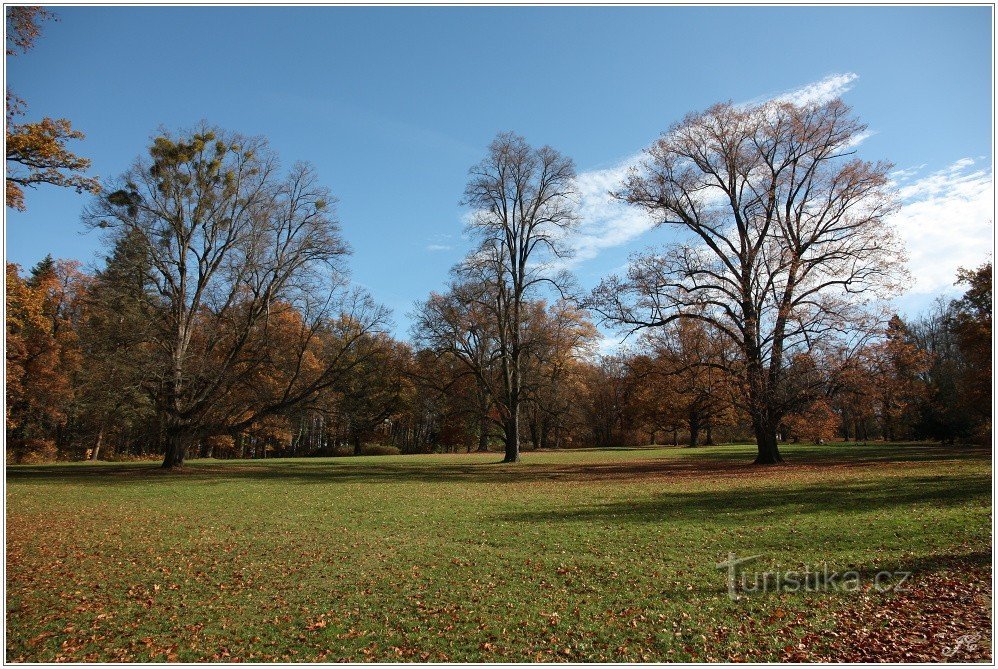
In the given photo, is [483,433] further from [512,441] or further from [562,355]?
[512,441]

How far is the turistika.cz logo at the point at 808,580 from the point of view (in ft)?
21.3

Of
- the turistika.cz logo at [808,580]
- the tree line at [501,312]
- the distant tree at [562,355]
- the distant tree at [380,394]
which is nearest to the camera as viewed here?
the turistika.cz logo at [808,580]

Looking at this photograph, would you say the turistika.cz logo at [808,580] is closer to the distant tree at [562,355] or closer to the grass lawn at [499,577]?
the grass lawn at [499,577]

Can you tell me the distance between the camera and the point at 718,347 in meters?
25.7

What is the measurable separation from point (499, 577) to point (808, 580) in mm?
3777

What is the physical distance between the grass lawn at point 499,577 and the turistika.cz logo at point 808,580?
16 centimetres

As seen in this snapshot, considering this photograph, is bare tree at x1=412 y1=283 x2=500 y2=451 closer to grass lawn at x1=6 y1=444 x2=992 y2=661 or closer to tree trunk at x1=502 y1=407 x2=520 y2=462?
tree trunk at x1=502 y1=407 x2=520 y2=462

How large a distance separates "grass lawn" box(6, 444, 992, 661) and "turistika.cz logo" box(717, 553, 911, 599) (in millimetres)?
164

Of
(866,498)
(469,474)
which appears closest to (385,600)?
(866,498)

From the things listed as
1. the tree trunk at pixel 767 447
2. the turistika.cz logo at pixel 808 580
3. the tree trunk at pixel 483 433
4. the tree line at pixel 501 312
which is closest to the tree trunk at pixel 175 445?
the tree line at pixel 501 312

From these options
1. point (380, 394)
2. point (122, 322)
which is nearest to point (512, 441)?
point (122, 322)

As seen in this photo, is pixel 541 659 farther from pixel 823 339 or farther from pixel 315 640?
pixel 823 339

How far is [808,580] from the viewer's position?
6820 mm

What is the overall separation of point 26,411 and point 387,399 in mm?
29446
